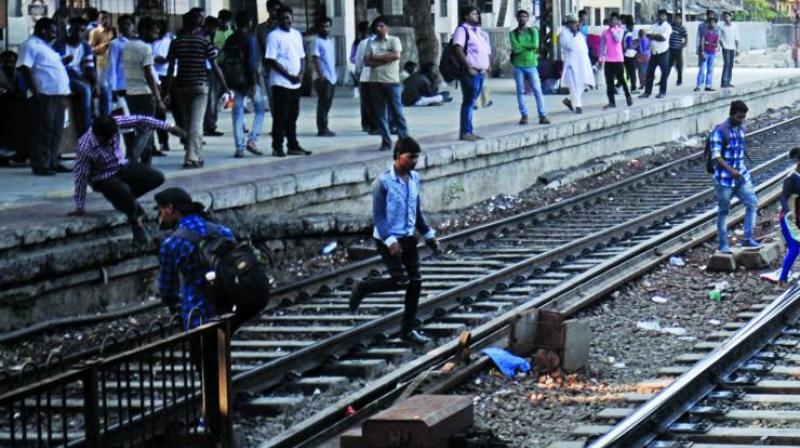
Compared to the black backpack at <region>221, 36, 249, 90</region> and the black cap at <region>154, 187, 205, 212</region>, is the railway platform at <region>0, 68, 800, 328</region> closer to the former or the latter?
the black backpack at <region>221, 36, 249, 90</region>

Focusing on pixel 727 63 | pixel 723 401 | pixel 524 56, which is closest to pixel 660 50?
pixel 727 63

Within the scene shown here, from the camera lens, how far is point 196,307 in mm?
8859

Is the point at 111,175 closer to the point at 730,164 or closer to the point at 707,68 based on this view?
the point at 730,164

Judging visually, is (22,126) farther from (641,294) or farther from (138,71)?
(641,294)

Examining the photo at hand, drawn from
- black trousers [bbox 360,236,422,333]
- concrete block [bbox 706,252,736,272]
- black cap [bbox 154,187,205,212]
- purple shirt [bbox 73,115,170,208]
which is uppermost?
black cap [bbox 154,187,205,212]

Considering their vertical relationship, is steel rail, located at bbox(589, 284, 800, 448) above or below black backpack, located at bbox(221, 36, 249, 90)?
below

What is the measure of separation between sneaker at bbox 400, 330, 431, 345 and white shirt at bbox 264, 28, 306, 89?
7.22 meters

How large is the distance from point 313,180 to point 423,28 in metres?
14.5

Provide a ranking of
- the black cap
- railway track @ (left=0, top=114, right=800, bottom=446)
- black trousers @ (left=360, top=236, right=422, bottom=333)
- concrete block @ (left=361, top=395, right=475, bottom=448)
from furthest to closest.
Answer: black trousers @ (left=360, top=236, right=422, bottom=333) < railway track @ (left=0, top=114, right=800, bottom=446) < the black cap < concrete block @ (left=361, top=395, right=475, bottom=448)

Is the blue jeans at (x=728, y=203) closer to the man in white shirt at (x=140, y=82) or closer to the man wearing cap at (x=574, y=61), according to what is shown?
the man in white shirt at (x=140, y=82)

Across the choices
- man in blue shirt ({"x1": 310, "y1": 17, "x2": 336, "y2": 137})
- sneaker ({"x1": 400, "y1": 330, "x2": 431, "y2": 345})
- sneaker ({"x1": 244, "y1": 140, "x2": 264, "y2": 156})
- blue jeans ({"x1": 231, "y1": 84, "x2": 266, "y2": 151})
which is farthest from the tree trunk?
sneaker ({"x1": 400, "y1": 330, "x2": 431, "y2": 345})

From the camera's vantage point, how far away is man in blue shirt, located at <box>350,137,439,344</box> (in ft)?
36.4

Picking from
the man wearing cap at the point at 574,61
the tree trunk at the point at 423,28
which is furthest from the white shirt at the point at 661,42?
the man wearing cap at the point at 574,61

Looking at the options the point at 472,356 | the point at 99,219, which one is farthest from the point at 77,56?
the point at 472,356
